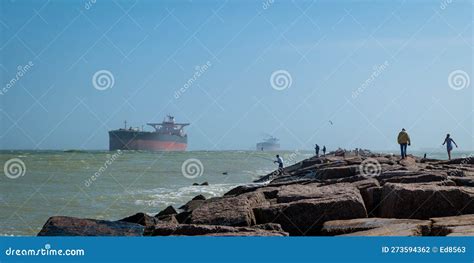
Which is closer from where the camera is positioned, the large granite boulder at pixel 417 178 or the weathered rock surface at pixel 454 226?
the weathered rock surface at pixel 454 226

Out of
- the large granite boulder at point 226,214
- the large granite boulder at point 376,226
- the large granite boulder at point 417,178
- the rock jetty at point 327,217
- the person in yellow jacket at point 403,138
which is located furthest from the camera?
the person in yellow jacket at point 403,138

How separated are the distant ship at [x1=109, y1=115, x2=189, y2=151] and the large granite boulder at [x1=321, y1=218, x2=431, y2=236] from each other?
73.1 meters

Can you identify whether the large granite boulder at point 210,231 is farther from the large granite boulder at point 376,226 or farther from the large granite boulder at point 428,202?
the large granite boulder at point 428,202

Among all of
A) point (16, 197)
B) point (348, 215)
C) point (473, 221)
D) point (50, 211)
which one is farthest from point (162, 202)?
point (473, 221)

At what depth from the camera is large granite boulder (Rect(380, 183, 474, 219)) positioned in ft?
23.0

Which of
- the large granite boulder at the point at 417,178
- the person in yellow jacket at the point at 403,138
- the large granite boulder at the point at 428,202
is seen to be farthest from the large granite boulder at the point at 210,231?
the person in yellow jacket at the point at 403,138

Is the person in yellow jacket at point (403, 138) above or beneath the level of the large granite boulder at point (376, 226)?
above

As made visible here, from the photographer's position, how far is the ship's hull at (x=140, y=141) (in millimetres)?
78125

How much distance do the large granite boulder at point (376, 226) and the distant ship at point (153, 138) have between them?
2877 inches

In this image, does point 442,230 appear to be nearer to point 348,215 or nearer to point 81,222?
point 348,215

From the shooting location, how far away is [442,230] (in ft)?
18.7

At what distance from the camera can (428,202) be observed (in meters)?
7.04

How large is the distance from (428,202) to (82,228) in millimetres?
4230

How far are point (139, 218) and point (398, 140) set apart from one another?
33.7ft
